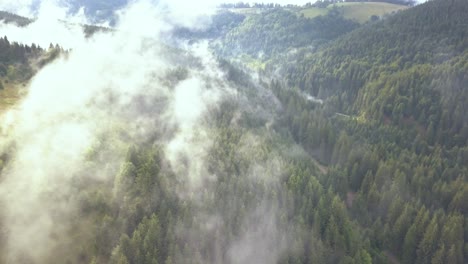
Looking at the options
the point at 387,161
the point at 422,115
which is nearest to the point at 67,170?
the point at 387,161

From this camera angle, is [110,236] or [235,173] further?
[235,173]

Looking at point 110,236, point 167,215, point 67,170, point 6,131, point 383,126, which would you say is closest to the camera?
point 110,236

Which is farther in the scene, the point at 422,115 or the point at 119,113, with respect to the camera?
the point at 422,115

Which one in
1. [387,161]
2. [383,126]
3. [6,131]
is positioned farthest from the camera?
[383,126]

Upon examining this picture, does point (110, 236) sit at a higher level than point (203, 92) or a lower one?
lower

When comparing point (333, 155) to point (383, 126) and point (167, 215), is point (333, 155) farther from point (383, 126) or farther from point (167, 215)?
point (167, 215)

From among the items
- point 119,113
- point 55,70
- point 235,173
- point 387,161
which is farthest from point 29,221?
point 387,161

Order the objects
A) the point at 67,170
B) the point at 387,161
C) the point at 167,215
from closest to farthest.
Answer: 1. the point at 167,215
2. the point at 67,170
3. the point at 387,161

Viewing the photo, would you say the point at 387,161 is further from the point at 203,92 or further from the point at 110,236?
the point at 110,236

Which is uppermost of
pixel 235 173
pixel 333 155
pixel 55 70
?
pixel 55 70
